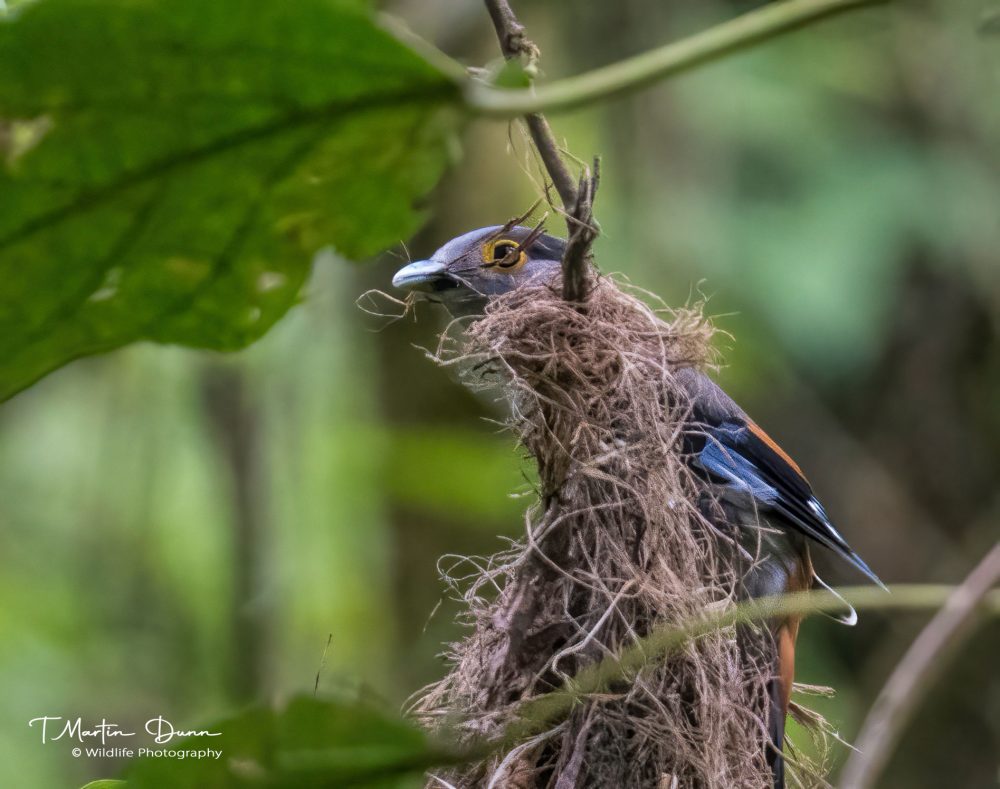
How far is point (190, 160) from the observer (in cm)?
99

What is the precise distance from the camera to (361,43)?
3.02 ft

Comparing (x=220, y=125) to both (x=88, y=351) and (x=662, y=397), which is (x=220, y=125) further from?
(x=662, y=397)

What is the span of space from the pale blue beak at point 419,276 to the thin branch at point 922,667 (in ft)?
6.45

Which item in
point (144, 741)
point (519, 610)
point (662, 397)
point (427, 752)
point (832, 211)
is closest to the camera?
point (427, 752)

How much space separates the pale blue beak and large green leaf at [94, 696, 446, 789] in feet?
6.26

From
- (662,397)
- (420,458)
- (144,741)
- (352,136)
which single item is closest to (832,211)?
(420,458)

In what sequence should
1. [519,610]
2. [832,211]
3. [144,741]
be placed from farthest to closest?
[832,211]
[144,741]
[519,610]

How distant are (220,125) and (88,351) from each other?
9.6 inches

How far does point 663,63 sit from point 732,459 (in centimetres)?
178

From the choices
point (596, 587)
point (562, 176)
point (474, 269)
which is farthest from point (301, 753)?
point (474, 269)

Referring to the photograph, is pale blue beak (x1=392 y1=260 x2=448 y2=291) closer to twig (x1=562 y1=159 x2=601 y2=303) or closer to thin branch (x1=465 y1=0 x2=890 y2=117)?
twig (x1=562 y1=159 x2=601 y2=303)

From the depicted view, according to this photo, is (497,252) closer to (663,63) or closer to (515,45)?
(515,45)

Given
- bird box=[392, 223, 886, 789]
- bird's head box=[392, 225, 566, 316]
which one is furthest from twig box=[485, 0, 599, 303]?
bird's head box=[392, 225, 566, 316]

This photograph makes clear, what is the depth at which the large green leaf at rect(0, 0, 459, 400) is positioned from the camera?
0.90m
